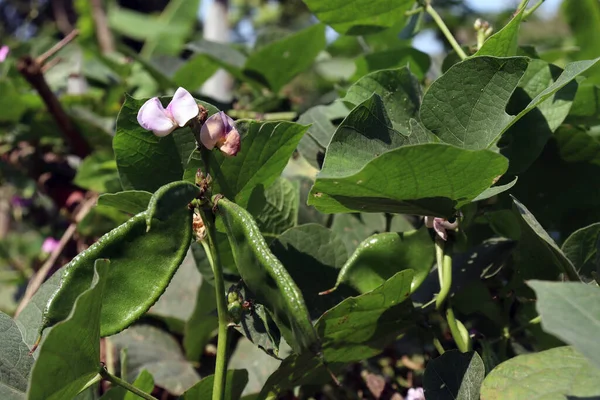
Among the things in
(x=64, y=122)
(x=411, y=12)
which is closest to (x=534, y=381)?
(x=411, y=12)

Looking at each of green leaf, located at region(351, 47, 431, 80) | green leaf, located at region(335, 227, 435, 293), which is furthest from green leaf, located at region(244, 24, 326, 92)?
green leaf, located at region(335, 227, 435, 293)

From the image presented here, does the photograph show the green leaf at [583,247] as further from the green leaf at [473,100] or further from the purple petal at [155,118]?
the purple petal at [155,118]

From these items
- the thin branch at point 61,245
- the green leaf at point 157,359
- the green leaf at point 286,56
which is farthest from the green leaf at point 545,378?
the thin branch at point 61,245

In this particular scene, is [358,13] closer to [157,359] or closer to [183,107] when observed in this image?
[183,107]

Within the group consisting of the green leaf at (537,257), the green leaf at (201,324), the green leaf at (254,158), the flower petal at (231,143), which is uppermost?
the flower petal at (231,143)

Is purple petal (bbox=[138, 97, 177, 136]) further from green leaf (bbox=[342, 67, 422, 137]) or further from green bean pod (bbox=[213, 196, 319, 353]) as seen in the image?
green leaf (bbox=[342, 67, 422, 137])

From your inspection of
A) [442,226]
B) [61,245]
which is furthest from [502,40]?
[61,245]
